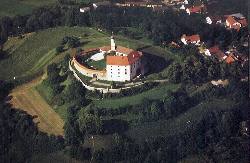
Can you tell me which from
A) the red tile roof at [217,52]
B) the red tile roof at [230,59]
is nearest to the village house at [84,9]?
the red tile roof at [217,52]

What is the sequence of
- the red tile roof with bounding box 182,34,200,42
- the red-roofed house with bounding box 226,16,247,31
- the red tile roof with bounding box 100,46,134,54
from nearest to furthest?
the red tile roof with bounding box 100,46,134,54
the red tile roof with bounding box 182,34,200,42
the red-roofed house with bounding box 226,16,247,31

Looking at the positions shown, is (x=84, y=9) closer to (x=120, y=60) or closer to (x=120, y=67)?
(x=120, y=60)

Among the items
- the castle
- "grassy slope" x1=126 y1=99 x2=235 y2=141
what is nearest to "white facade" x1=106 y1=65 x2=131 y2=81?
the castle

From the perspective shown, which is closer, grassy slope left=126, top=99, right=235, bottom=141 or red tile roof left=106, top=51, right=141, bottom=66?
grassy slope left=126, top=99, right=235, bottom=141

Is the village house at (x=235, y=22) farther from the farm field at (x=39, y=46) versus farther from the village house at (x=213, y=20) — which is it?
the farm field at (x=39, y=46)

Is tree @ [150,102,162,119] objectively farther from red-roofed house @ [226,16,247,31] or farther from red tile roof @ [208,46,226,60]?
red-roofed house @ [226,16,247,31]

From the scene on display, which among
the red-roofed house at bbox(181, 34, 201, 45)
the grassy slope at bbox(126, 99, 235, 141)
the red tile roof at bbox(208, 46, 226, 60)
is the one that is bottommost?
the grassy slope at bbox(126, 99, 235, 141)
